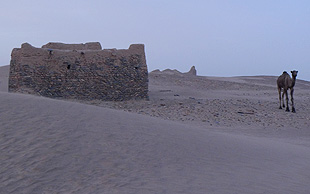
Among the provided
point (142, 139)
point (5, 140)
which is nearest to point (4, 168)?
point (5, 140)

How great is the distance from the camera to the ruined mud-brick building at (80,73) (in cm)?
1596

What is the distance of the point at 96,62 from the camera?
16.8m

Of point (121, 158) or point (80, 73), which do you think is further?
point (80, 73)

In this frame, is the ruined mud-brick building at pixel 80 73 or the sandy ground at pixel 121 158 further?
the ruined mud-brick building at pixel 80 73

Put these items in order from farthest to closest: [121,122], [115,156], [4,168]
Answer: [121,122] → [115,156] → [4,168]

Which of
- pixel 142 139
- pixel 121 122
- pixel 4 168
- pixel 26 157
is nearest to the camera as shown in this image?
pixel 4 168

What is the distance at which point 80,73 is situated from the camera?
16.6 m

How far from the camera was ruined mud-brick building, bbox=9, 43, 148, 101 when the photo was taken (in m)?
16.0

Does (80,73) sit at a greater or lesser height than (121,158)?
greater

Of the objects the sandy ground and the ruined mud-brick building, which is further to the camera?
the ruined mud-brick building

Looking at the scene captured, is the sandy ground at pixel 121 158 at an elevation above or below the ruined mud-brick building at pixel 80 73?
below

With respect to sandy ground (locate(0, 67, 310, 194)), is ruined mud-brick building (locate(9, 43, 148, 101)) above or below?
above

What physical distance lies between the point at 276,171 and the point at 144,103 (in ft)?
38.4

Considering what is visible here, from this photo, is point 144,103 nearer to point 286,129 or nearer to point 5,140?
point 286,129
